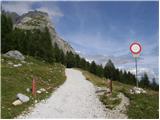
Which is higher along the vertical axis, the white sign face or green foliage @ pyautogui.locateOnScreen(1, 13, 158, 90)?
green foliage @ pyautogui.locateOnScreen(1, 13, 158, 90)

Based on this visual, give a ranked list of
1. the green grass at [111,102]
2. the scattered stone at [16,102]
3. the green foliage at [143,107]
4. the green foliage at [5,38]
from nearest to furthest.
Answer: the green foliage at [143,107], the scattered stone at [16,102], the green grass at [111,102], the green foliage at [5,38]

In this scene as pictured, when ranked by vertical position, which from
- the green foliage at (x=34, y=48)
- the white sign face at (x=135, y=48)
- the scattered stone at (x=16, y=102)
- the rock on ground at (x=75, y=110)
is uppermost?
the green foliage at (x=34, y=48)

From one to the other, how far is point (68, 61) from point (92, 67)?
17.4 meters

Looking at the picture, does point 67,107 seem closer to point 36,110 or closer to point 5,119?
point 36,110

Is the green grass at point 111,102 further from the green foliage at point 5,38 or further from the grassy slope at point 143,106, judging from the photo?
the green foliage at point 5,38

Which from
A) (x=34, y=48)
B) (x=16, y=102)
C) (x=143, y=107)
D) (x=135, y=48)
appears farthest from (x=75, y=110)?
(x=34, y=48)

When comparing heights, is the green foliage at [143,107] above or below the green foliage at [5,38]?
below

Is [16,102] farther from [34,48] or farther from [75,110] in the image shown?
[34,48]

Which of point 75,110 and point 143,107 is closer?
point 143,107

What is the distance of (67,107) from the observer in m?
19.0

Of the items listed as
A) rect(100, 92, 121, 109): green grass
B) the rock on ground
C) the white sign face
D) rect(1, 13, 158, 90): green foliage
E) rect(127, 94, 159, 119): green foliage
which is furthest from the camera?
rect(1, 13, 158, 90): green foliage

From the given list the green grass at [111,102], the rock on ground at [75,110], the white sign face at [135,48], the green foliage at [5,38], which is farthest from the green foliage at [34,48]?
the white sign face at [135,48]

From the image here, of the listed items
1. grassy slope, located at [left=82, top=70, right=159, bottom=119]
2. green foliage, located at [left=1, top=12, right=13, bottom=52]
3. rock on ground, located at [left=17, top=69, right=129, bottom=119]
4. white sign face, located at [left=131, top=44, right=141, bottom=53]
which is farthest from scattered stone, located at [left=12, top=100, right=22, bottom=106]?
green foliage, located at [left=1, top=12, right=13, bottom=52]

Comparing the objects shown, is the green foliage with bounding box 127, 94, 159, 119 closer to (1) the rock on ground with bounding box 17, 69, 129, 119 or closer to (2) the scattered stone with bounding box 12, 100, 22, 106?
(1) the rock on ground with bounding box 17, 69, 129, 119
